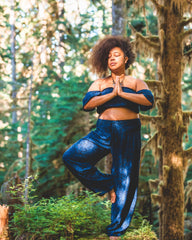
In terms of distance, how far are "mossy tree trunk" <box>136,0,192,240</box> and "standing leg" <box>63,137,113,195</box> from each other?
2402 mm

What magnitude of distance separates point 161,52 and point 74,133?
5.36 meters

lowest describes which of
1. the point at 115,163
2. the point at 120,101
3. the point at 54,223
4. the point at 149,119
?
the point at 54,223

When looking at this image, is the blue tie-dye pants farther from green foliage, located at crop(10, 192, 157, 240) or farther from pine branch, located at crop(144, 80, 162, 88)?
pine branch, located at crop(144, 80, 162, 88)

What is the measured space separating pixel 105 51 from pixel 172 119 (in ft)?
8.40

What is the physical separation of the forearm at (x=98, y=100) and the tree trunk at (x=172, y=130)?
2610 millimetres

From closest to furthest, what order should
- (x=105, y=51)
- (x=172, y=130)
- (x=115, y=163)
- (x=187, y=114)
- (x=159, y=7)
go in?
(x=115, y=163) < (x=105, y=51) < (x=172, y=130) < (x=187, y=114) < (x=159, y=7)

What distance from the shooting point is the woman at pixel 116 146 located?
3277mm

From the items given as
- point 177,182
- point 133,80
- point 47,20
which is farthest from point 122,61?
point 47,20

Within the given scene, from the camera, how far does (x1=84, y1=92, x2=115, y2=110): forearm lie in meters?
3.20

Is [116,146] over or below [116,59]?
below

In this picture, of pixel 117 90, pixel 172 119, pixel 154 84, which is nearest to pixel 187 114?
pixel 172 119

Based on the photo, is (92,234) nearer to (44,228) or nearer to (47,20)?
(44,228)

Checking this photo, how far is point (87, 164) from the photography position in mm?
3305

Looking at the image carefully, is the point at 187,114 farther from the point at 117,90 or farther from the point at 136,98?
the point at 117,90
